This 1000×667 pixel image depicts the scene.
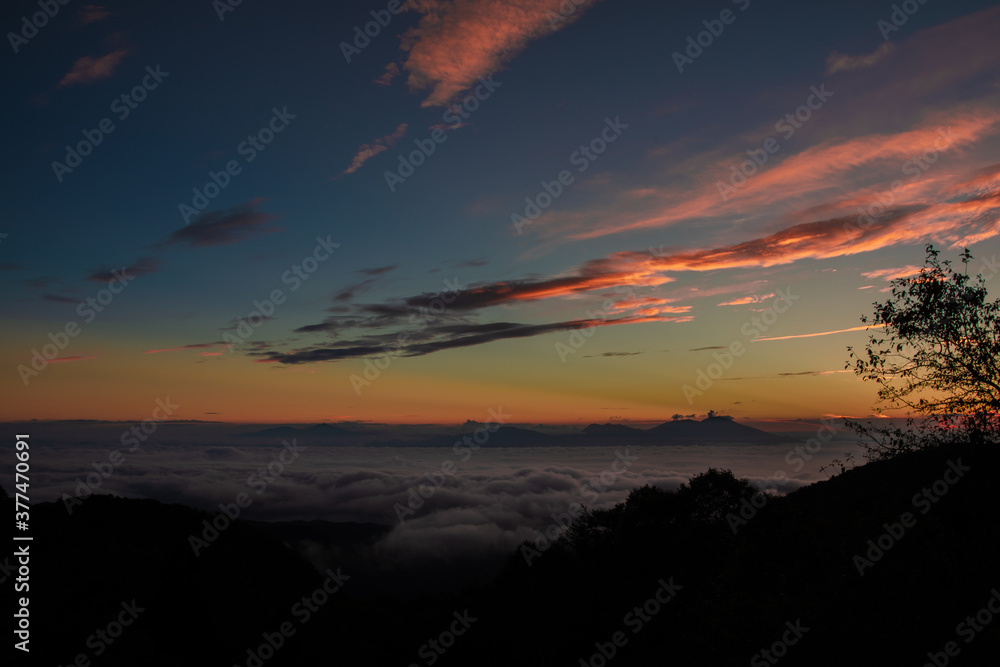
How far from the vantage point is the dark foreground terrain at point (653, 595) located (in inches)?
715

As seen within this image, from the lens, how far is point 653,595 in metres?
37.4

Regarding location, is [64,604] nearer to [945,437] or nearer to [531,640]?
[531,640]

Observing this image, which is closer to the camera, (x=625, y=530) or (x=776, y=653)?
(x=776, y=653)

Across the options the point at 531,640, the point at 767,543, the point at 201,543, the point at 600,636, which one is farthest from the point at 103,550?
the point at 767,543

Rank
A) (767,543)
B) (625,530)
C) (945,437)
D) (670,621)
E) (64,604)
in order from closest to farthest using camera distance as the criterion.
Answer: (945,437), (767,543), (670,621), (64,604), (625,530)

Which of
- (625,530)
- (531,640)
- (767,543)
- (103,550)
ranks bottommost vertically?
(103,550)

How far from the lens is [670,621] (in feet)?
105

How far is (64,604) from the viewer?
126 ft

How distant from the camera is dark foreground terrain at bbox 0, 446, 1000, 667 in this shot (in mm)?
18172

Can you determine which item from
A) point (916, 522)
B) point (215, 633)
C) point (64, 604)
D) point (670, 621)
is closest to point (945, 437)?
point (916, 522)

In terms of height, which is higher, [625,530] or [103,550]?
[625,530]

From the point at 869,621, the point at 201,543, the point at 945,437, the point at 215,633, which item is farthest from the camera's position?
the point at 201,543

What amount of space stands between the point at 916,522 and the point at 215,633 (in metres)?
58.0

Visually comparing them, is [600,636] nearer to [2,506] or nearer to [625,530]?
[625,530]
